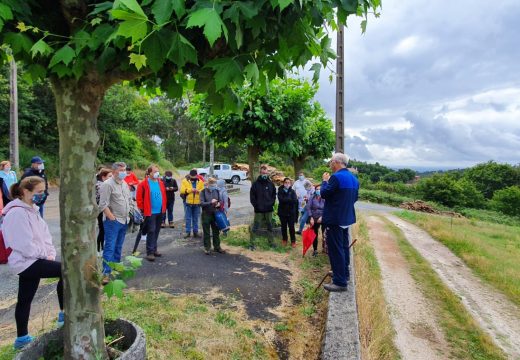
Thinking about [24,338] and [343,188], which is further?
[343,188]

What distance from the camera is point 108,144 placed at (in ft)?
81.8

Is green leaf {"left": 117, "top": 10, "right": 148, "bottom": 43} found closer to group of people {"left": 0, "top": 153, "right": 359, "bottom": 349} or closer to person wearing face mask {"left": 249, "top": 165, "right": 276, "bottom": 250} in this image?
group of people {"left": 0, "top": 153, "right": 359, "bottom": 349}

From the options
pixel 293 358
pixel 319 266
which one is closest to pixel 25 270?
pixel 293 358

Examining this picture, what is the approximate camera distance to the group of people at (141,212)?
3408 mm

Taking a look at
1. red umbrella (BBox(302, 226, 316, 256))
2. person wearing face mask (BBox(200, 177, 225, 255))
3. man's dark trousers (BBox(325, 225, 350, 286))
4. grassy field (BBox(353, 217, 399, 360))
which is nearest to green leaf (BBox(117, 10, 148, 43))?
grassy field (BBox(353, 217, 399, 360))

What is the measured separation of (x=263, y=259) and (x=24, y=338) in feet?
15.5

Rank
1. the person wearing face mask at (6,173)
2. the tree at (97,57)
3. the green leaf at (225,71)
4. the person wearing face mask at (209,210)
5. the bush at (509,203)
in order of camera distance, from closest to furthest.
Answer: the tree at (97,57) → the green leaf at (225,71) → the person wearing face mask at (6,173) → the person wearing face mask at (209,210) → the bush at (509,203)

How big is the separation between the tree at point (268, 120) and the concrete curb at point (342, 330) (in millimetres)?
4869

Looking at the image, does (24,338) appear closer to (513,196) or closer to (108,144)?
(108,144)

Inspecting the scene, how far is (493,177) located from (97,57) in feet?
238

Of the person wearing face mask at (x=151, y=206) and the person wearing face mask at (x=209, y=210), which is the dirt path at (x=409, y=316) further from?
the person wearing face mask at (x=151, y=206)

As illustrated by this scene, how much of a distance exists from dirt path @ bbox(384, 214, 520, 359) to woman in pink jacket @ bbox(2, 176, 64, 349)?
19.1ft

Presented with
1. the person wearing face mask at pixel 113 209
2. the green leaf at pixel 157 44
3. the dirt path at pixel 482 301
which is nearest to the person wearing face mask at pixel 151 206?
the person wearing face mask at pixel 113 209

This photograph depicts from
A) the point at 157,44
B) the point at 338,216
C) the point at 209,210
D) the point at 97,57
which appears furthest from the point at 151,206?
the point at 157,44
